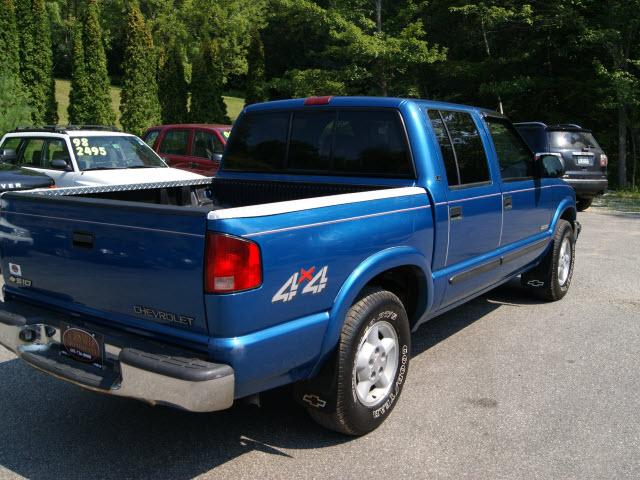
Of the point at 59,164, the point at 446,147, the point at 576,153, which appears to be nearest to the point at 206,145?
the point at 59,164

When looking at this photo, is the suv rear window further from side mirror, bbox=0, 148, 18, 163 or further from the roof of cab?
side mirror, bbox=0, 148, 18, 163

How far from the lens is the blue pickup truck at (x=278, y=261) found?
8.87 feet

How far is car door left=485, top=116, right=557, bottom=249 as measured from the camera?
5020mm

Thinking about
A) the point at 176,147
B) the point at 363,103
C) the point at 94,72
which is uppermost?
the point at 94,72

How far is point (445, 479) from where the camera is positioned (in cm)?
308

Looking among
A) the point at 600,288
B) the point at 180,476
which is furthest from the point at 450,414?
the point at 600,288

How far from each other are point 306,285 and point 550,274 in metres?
4.04

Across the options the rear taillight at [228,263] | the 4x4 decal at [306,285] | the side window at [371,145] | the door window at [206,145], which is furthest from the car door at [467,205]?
the door window at [206,145]

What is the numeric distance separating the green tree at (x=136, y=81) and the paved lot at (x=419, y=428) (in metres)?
21.9

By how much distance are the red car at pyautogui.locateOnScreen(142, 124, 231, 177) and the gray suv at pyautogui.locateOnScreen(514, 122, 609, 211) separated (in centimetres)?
617

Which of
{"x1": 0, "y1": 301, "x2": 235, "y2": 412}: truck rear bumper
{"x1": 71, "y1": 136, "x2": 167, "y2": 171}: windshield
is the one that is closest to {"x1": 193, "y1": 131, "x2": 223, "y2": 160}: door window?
{"x1": 71, "y1": 136, "x2": 167, "y2": 171}: windshield

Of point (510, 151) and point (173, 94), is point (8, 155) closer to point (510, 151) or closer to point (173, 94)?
point (510, 151)

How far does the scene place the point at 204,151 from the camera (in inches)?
498

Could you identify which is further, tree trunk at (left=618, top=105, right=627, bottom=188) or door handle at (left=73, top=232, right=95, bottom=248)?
tree trunk at (left=618, top=105, right=627, bottom=188)
